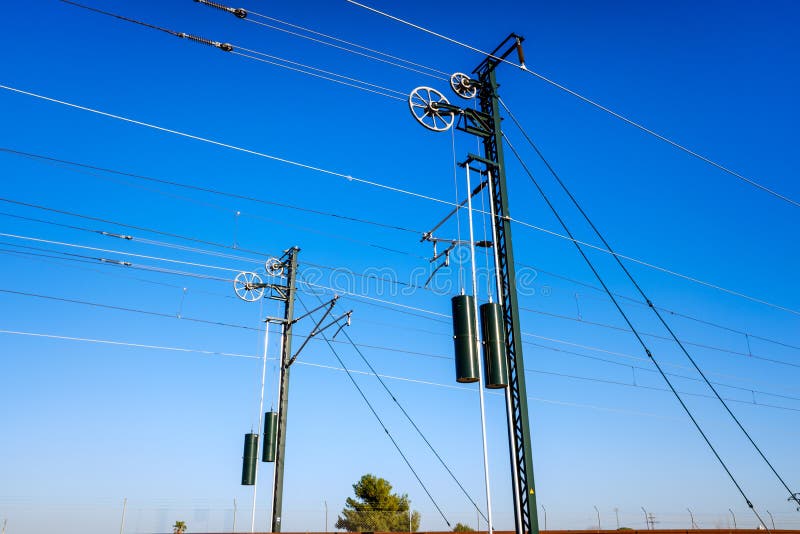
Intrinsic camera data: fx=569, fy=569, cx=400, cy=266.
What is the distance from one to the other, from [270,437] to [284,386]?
6.15ft

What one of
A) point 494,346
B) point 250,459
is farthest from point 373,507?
point 494,346

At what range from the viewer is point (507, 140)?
15086 millimetres

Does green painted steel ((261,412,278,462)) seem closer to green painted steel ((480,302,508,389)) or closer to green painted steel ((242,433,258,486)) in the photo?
green painted steel ((242,433,258,486))

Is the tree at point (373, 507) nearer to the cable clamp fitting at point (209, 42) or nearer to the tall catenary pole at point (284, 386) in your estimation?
the tall catenary pole at point (284, 386)

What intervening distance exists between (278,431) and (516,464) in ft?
36.5

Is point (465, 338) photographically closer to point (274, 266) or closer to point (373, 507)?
point (274, 266)

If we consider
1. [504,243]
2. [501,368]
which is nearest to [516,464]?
[501,368]

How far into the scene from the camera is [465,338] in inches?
435

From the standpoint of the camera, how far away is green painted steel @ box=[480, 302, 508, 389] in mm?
11266

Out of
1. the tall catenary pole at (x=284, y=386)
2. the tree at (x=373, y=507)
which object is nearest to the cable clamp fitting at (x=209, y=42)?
the tall catenary pole at (x=284, y=386)

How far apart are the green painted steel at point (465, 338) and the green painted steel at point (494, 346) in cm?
48

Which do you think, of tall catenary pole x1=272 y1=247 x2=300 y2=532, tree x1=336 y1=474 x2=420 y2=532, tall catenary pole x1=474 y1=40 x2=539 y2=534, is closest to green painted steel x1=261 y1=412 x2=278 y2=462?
tall catenary pole x1=272 y1=247 x2=300 y2=532

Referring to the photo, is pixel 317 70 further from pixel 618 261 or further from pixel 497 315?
pixel 618 261

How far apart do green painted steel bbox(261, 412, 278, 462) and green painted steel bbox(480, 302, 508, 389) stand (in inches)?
462
